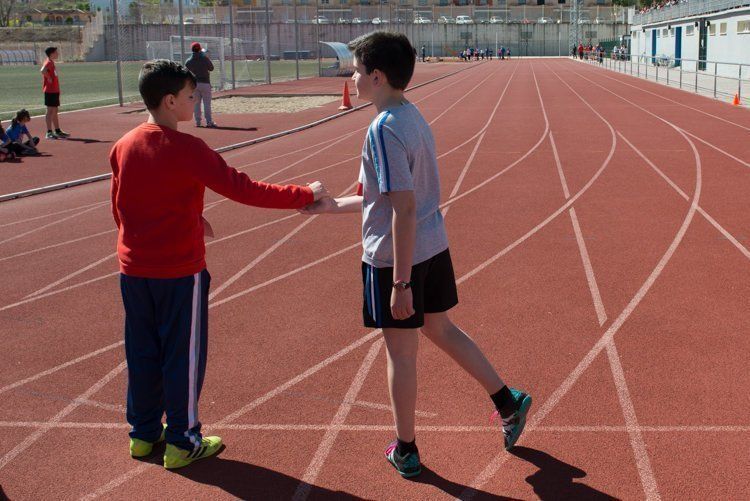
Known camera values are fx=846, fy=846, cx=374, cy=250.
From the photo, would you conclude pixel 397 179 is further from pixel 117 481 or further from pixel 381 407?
pixel 117 481

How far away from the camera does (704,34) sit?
45.2 meters

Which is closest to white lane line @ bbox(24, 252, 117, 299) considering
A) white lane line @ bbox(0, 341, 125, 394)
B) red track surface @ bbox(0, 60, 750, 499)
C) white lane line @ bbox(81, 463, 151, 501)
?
red track surface @ bbox(0, 60, 750, 499)

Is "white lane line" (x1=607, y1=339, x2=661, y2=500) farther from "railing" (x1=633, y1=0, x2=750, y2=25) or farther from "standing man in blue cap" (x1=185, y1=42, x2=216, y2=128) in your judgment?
"railing" (x1=633, y1=0, x2=750, y2=25)

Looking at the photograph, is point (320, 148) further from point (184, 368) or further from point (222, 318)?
point (184, 368)

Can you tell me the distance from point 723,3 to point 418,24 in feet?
188

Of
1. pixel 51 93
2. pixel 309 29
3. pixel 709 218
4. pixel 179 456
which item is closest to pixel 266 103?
pixel 51 93

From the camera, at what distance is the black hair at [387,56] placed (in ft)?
10.8

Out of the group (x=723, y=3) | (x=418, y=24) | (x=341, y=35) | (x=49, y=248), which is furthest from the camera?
(x=418, y=24)

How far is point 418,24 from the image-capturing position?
9481cm

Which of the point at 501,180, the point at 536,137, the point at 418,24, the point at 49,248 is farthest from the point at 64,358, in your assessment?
the point at 418,24

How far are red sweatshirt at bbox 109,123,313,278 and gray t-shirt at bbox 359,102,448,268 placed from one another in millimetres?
489

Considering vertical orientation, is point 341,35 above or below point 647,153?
above

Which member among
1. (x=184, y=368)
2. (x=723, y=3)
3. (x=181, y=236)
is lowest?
(x=184, y=368)

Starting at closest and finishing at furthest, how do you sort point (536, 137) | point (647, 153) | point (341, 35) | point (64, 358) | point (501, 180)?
point (64, 358) < point (501, 180) < point (647, 153) < point (536, 137) < point (341, 35)
